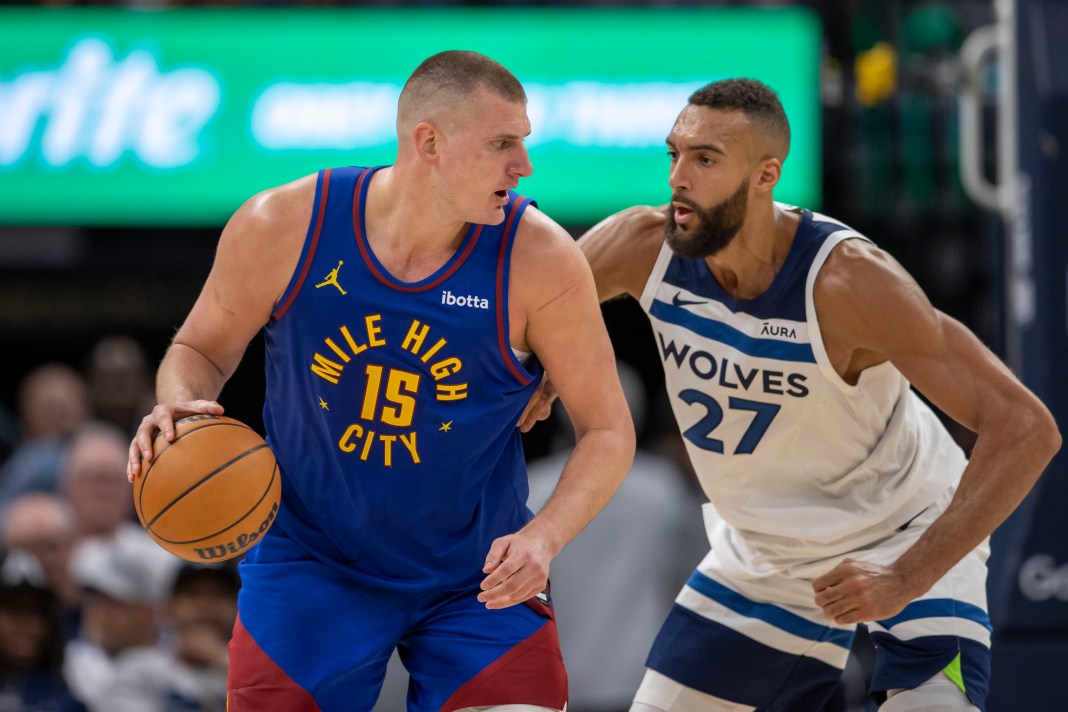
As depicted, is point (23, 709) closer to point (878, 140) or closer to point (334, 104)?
point (334, 104)

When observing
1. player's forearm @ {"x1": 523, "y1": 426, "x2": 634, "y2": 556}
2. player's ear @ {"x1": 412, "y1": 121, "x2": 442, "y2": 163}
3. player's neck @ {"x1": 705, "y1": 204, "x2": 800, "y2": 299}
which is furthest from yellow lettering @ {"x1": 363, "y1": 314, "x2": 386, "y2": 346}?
player's neck @ {"x1": 705, "y1": 204, "x2": 800, "y2": 299}

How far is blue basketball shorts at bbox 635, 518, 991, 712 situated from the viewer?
161 inches

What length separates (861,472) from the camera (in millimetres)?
4180

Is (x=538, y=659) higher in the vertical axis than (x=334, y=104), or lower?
lower

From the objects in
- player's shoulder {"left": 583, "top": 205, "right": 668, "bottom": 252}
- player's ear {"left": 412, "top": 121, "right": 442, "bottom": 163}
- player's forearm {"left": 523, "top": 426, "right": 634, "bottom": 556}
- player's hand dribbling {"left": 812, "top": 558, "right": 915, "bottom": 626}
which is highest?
player's ear {"left": 412, "top": 121, "right": 442, "bottom": 163}

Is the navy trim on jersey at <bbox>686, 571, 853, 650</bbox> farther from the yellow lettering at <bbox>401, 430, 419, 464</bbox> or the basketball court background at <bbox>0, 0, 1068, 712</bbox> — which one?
the basketball court background at <bbox>0, 0, 1068, 712</bbox>

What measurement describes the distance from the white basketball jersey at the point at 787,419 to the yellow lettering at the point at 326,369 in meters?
1.06

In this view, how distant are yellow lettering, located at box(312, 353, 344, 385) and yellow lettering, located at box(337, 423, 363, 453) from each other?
0.39 feet

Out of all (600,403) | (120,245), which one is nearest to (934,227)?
(120,245)

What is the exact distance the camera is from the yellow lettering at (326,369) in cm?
364

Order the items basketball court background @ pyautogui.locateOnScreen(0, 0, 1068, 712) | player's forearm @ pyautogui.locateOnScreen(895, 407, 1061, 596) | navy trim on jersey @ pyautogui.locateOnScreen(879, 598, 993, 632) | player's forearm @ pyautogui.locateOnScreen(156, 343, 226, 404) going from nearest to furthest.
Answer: player's forearm @ pyautogui.locateOnScreen(156, 343, 226, 404) < player's forearm @ pyautogui.locateOnScreen(895, 407, 1061, 596) < navy trim on jersey @ pyautogui.locateOnScreen(879, 598, 993, 632) < basketball court background @ pyautogui.locateOnScreen(0, 0, 1068, 712)

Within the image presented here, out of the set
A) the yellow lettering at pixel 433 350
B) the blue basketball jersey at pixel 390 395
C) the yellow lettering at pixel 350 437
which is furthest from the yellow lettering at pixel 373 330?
the yellow lettering at pixel 350 437

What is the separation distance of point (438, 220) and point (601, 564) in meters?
3.20

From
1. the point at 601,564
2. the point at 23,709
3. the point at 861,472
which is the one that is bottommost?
the point at 23,709
